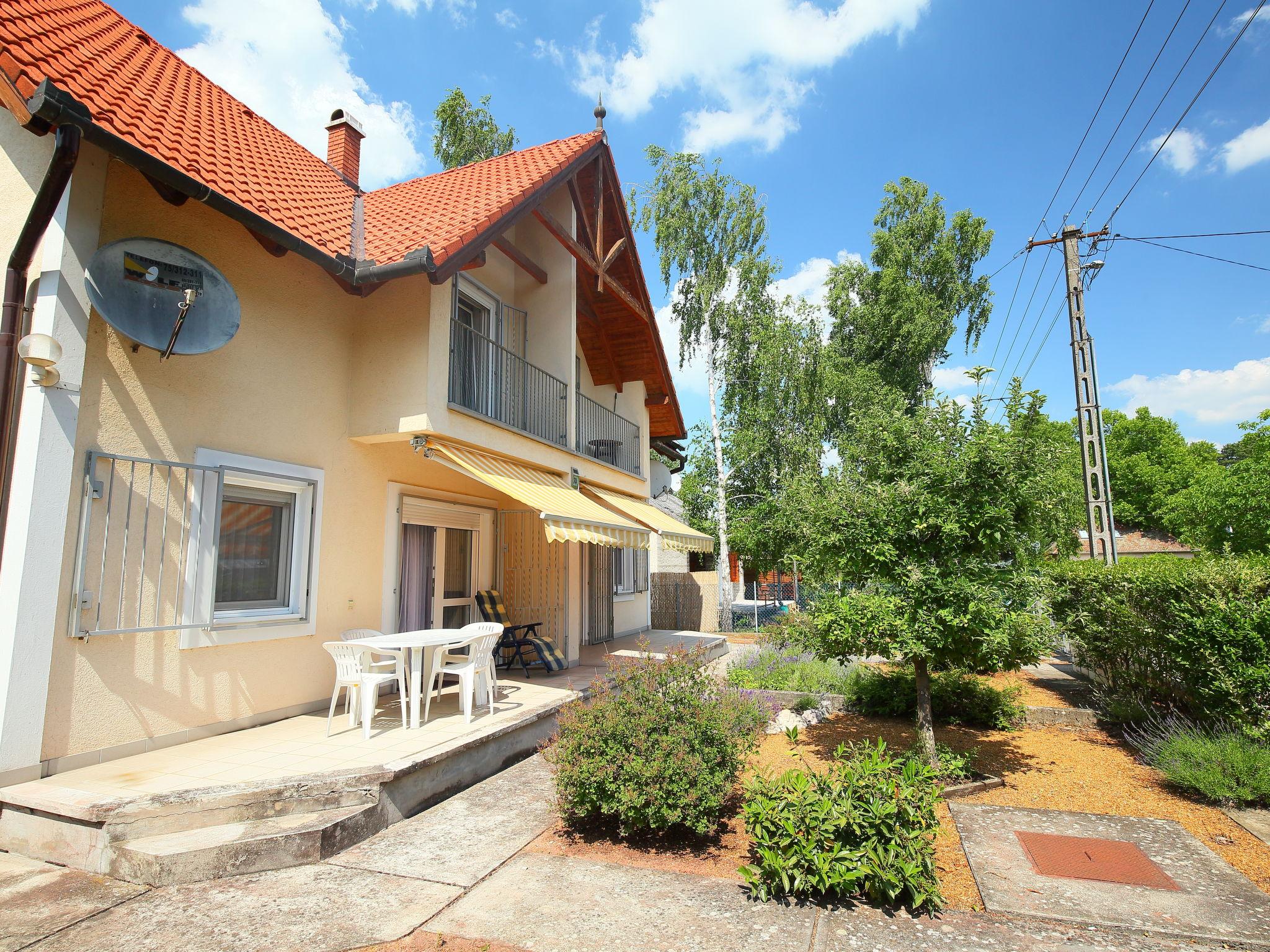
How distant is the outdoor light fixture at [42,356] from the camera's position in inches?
226

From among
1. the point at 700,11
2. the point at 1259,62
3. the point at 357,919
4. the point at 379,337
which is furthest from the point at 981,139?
the point at 357,919

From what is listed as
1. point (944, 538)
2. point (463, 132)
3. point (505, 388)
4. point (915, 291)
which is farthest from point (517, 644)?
point (915, 291)

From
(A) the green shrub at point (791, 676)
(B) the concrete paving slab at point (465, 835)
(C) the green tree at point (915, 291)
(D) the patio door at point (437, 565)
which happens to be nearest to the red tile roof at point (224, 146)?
(D) the patio door at point (437, 565)

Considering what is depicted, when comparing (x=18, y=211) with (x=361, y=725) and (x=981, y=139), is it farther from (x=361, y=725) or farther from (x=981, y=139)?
(x=981, y=139)

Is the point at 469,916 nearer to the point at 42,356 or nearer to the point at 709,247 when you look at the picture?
the point at 42,356

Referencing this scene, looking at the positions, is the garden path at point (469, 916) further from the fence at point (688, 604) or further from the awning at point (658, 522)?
the fence at point (688, 604)

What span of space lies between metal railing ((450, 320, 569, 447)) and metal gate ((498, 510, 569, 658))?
6.80ft

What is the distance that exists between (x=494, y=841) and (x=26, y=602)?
463 centimetres

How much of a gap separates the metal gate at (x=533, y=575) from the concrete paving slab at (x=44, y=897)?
8722mm

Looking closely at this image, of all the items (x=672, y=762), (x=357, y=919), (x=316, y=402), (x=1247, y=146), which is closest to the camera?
(x=357, y=919)

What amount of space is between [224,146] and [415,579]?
692 cm

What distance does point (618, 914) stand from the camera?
455 centimetres

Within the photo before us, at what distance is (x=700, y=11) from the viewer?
1137 centimetres

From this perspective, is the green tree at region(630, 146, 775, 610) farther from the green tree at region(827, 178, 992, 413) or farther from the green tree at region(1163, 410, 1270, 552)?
the green tree at region(1163, 410, 1270, 552)
